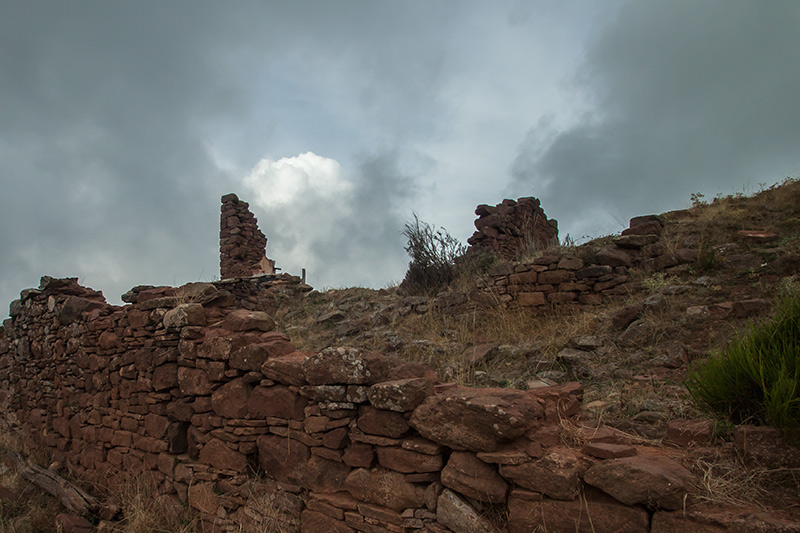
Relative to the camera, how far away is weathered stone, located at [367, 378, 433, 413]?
3.01 metres

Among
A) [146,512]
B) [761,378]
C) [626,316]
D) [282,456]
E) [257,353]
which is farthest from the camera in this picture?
[626,316]

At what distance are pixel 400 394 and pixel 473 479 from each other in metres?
0.67

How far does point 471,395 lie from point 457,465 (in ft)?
1.38

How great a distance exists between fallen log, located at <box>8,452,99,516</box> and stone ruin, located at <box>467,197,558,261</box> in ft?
31.0

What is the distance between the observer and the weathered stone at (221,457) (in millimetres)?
3908

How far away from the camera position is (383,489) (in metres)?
3.05

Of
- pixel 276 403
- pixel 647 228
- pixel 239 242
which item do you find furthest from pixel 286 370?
pixel 239 242

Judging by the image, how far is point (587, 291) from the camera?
25.2 ft

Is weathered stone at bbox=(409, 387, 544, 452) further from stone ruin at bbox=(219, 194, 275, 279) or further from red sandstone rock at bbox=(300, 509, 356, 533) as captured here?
stone ruin at bbox=(219, 194, 275, 279)

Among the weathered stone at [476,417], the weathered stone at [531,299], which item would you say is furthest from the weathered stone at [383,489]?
the weathered stone at [531,299]

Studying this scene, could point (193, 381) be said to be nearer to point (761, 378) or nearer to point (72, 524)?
point (72, 524)

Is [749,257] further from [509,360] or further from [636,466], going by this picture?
[636,466]

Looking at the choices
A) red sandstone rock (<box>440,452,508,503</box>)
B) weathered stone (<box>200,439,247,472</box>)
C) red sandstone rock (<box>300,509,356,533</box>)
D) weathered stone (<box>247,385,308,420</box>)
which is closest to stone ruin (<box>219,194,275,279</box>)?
weathered stone (<box>200,439,247,472</box>)

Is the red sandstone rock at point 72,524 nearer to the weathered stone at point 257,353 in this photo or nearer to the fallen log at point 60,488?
the fallen log at point 60,488
